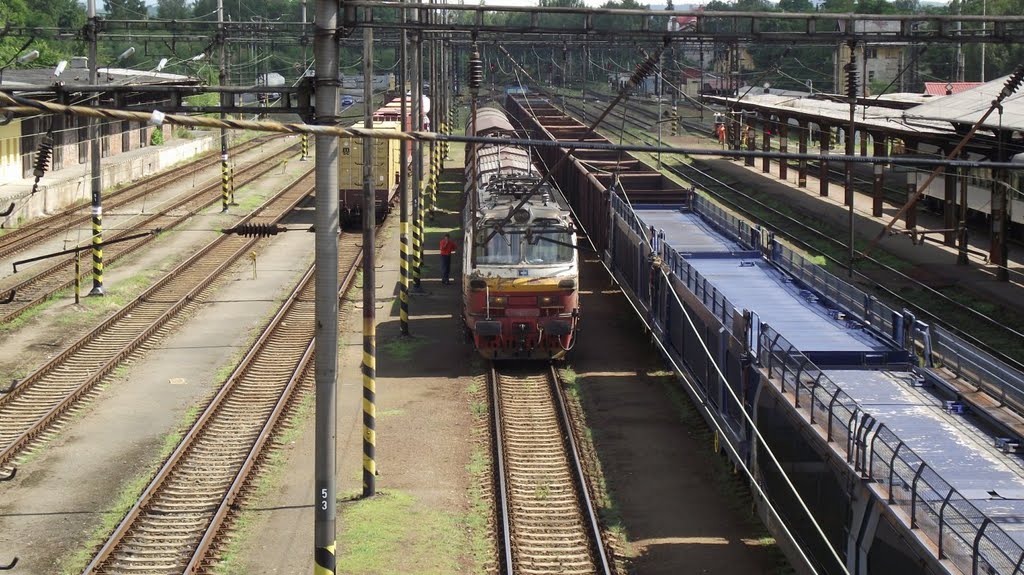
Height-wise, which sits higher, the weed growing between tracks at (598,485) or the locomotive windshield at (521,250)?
the locomotive windshield at (521,250)

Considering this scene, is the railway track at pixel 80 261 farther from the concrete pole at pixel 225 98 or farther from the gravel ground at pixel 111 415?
the concrete pole at pixel 225 98

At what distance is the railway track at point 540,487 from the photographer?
13.3 meters

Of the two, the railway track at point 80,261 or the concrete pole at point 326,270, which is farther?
the railway track at point 80,261

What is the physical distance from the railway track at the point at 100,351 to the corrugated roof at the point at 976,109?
1871cm

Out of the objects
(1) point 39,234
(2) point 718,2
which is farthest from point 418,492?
(2) point 718,2

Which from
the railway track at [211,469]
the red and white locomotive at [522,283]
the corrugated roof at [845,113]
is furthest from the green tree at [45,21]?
the red and white locomotive at [522,283]

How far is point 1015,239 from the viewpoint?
35.7 metres

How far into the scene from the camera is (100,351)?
2238 cm

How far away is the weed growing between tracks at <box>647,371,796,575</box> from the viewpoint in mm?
13648

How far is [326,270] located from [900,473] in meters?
5.12

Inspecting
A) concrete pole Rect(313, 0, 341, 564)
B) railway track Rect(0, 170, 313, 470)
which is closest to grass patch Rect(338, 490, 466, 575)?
concrete pole Rect(313, 0, 341, 564)

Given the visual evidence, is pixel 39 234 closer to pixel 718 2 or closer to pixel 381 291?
pixel 381 291

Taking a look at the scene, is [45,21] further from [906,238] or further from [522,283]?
[522,283]

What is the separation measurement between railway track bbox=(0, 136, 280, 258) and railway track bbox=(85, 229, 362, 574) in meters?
12.6
